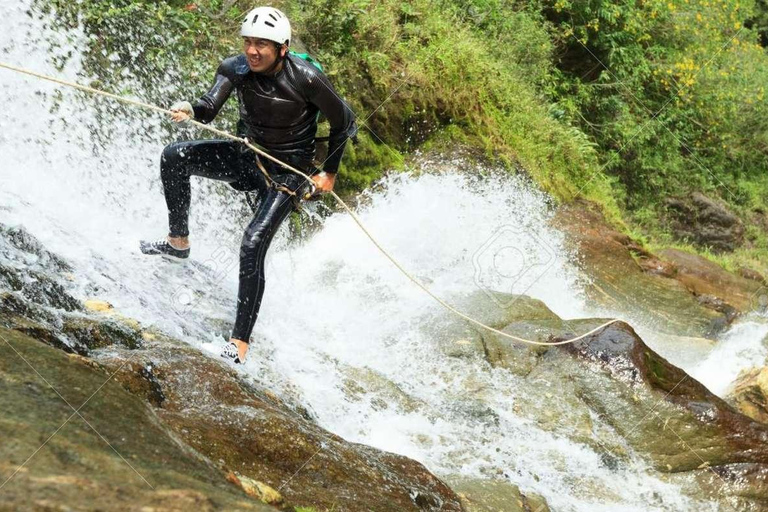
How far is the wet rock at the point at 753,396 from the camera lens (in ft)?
25.1

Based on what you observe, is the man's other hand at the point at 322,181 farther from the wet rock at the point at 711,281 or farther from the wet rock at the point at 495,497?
the wet rock at the point at 711,281

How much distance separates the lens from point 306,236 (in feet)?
29.3

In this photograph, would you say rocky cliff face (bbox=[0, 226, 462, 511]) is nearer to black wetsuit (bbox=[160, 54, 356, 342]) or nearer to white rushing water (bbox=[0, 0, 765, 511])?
white rushing water (bbox=[0, 0, 765, 511])

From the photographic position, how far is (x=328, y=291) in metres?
8.05

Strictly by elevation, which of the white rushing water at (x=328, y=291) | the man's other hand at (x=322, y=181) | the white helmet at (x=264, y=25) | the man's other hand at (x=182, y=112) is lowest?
the white rushing water at (x=328, y=291)

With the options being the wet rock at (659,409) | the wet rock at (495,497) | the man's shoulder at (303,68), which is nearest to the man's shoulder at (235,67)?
the man's shoulder at (303,68)

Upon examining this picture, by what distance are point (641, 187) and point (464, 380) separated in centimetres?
1200

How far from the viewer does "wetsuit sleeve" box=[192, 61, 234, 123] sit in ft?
17.0

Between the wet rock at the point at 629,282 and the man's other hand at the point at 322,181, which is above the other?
the man's other hand at the point at 322,181

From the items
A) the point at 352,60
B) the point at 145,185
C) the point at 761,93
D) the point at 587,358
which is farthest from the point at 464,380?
the point at 761,93

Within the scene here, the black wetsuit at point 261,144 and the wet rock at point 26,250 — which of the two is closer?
the wet rock at point 26,250

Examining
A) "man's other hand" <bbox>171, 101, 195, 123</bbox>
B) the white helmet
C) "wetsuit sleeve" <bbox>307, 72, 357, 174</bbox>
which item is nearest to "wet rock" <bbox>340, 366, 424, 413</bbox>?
A: "wetsuit sleeve" <bbox>307, 72, 357, 174</bbox>

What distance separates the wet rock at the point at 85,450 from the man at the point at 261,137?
229 centimetres

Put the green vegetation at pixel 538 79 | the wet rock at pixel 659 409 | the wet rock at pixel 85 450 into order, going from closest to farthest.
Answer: the wet rock at pixel 85 450 < the wet rock at pixel 659 409 < the green vegetation at pixel 538 79
